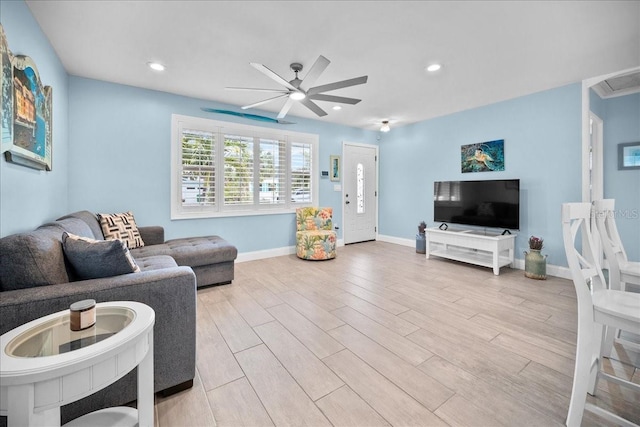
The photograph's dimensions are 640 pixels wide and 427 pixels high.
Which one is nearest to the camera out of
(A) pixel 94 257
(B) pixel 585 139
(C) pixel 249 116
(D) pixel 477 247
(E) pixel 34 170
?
(A) pixel 94 257

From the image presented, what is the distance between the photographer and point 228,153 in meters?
4.33

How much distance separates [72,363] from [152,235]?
301cm

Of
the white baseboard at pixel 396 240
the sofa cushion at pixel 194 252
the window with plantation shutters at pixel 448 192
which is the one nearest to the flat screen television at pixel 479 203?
the window with plantation shutters at pixel 448 192

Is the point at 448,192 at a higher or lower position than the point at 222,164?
lower

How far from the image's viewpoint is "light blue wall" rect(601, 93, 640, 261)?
3.66 metres

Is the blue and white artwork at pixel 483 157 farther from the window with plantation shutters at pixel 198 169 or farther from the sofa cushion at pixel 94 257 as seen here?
the sofa cushion at pixel 94 257

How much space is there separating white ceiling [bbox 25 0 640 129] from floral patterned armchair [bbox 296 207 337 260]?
226cm

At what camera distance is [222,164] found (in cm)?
428

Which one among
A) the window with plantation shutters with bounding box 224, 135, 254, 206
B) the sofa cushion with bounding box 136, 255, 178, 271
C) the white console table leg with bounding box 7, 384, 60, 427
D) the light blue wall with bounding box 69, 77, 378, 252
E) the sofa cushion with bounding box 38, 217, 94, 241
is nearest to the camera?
the white console table leg with bounding box 7, 384, 60, 427

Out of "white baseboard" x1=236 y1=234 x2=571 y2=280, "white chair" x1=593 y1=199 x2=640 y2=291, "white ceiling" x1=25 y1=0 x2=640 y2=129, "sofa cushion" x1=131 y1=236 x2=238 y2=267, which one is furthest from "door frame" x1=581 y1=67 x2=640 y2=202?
"sofa cushion" x1=131 y1=236 x2=238 y2=267

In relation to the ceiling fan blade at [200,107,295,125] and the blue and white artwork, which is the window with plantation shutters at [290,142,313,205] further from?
the blue and white artwork

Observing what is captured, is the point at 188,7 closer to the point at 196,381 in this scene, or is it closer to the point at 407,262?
the point at 196,381

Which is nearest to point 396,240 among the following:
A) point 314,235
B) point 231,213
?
point 314,235

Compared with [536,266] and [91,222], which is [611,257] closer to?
[536,266]
